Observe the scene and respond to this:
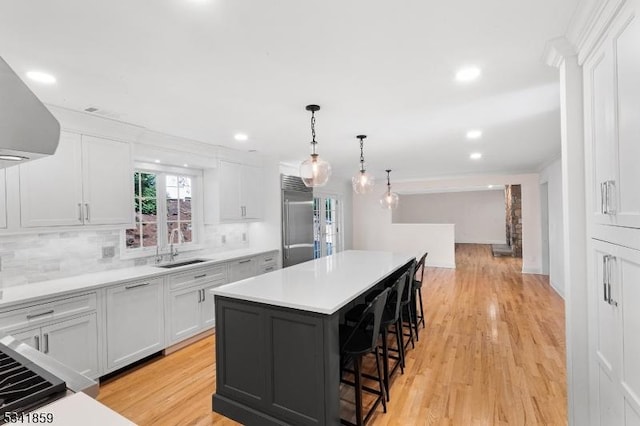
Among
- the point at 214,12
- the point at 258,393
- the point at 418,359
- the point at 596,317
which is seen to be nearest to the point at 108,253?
the point at 258,393

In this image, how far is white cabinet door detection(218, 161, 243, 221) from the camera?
4387 millimetres

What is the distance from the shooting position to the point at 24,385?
1.05 m

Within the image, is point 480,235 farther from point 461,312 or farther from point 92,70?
point 92,70

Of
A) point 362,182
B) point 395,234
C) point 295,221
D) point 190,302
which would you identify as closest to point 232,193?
point 295,221

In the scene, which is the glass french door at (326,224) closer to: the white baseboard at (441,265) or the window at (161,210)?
the white baseboard at (441,265)

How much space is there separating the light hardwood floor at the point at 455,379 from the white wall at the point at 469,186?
Result: 276 cm

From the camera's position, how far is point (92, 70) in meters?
2.02

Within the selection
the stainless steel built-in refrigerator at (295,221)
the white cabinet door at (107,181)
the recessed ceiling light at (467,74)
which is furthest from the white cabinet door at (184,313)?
the recessed ceiling light at (467,74)

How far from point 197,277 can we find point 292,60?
2.70m

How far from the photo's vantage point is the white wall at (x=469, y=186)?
703 cm

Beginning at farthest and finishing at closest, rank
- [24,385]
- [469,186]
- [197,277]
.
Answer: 1. [469,186]
2. [197,277]
3. [24,385]

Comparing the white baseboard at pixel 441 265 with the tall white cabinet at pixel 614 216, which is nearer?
the tall white cabinet at pixel 614 216

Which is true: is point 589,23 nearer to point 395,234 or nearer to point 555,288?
point 555,288

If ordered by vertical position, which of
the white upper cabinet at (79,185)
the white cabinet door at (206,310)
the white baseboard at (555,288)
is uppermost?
the white upper cabinet at (79,185)
